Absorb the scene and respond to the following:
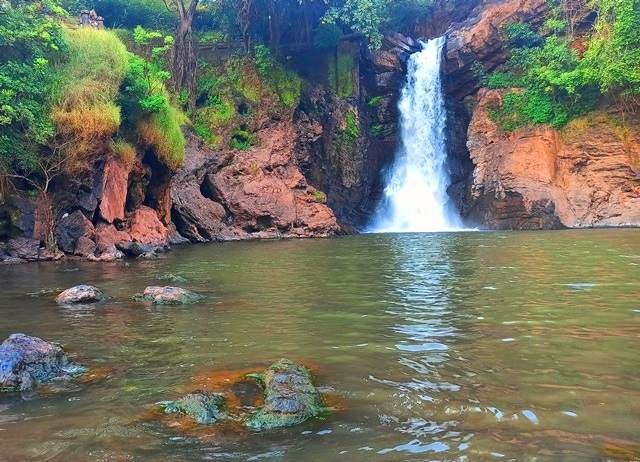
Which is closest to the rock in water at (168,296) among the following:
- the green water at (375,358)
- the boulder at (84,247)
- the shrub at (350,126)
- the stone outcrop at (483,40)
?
the green water at (375,358)

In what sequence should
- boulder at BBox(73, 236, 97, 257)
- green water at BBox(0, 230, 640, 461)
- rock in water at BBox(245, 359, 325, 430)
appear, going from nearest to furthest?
green water at BBox(0, 230, 640, 461) < rock in water at BBox(245, 359, 325, 430) < boulder at BBox(73, 236, 97, 257)

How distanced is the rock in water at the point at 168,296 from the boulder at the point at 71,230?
8.94m

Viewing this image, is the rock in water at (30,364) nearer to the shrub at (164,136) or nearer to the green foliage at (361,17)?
the shrub at (164,136)

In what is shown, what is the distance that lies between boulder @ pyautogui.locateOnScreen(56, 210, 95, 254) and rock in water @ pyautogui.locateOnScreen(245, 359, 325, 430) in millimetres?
14383

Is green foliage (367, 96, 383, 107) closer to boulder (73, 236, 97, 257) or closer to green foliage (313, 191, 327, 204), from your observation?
green foliage (313, 191, 327, 204)

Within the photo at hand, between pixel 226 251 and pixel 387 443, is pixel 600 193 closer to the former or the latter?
pixel 226 251

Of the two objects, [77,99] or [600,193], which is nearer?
[77,99]

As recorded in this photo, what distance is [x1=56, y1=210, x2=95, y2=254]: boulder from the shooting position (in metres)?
18.0

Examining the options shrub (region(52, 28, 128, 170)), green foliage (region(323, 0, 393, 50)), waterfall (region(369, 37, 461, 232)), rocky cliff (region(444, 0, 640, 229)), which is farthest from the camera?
waterfall (region(369, 37, 461, 232))

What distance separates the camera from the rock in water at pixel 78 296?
9.85 metres

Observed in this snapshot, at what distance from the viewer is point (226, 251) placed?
1991 centimetres

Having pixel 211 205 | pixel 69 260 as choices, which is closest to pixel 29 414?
pixel 69 260

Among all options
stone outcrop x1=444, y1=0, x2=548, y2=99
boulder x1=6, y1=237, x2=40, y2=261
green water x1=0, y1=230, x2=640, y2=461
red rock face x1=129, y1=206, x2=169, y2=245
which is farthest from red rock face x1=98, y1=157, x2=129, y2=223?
stone outcrop x1=444, y1=0, x2=548, y2=99

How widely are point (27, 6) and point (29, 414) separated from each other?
1668cm
